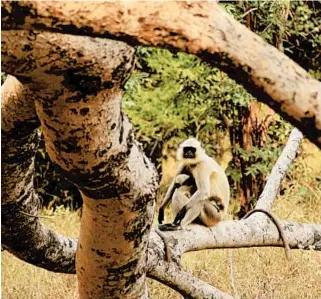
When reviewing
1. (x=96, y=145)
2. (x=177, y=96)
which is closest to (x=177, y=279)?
(x=96, y=145)

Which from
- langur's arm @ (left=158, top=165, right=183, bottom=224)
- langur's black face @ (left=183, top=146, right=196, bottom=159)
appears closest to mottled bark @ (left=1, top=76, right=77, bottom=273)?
langur's arm @ (left=158, top=165, right=183, bottom=224)

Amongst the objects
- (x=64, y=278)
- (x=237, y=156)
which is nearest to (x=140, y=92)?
(x=237, y=156)

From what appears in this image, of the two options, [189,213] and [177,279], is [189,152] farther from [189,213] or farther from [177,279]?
[177,279]

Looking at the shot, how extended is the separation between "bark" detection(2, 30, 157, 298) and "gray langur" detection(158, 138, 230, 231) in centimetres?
286

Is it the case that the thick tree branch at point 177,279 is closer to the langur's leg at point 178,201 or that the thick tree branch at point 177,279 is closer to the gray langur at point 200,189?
the gray langur at point 200,189

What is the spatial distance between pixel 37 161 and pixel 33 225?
643 cm

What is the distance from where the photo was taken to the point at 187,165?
247 inches

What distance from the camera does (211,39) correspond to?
1743mm

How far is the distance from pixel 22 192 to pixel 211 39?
1.62 m

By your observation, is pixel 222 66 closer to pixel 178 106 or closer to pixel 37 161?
pixel 178 106

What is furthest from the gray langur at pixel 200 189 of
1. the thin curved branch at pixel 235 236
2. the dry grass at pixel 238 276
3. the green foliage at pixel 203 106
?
the green foliage at pixel 203 106

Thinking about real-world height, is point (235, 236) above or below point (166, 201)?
above

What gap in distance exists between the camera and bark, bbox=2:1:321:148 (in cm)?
173

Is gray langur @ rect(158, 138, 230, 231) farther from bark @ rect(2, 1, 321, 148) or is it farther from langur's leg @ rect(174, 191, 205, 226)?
bark @ rect(2, 1, 321, 148)
